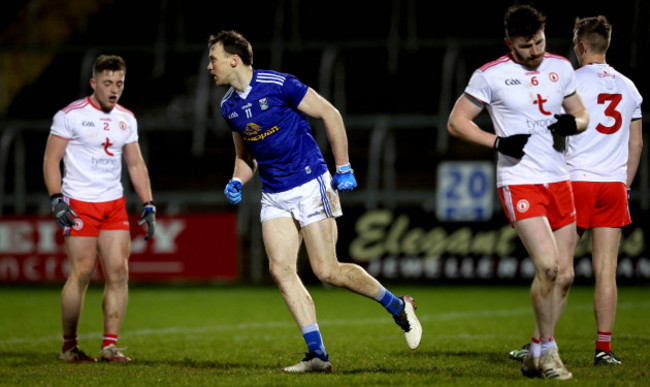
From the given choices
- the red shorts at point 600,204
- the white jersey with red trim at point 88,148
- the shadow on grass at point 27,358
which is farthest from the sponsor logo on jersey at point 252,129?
the shadow on grass at point 27,358

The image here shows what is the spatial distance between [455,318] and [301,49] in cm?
999

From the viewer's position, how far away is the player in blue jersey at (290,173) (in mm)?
6785

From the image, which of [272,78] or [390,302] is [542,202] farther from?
[272,78]

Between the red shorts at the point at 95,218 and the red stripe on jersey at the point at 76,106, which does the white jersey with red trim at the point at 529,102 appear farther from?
the red stripe on jersey at the point at 76,106

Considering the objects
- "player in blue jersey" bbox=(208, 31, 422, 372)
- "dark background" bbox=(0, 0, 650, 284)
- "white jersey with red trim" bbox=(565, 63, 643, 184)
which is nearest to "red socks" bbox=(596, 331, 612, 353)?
"white jersey with red trim" bbox=(565, 63, 643, 184)

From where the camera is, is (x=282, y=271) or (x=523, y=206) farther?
(x=282, y=271)

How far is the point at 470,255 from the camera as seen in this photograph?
52.6 feet

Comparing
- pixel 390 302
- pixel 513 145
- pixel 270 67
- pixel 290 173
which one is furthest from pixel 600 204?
pixel 270 67

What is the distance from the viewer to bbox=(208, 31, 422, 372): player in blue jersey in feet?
22.3

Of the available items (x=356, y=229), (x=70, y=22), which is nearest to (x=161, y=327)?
(x=356, y=229)

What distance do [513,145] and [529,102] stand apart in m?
0.35

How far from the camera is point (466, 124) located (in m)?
6.21

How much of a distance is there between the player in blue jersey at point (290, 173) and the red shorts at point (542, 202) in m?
1.14

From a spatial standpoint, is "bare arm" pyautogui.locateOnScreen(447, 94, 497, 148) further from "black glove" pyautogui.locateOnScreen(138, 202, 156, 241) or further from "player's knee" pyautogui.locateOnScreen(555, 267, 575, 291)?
"black glove" pyautogui.locateOnScreen(138, 202, 156, 241)
